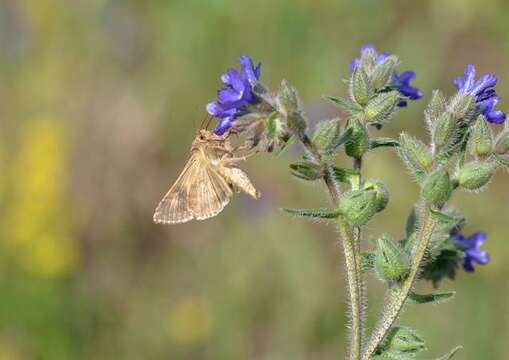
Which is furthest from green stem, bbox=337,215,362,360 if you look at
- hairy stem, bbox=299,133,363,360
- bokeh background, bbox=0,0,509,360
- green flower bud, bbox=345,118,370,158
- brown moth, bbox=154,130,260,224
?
bokeh background, bbox=0,0,509,360

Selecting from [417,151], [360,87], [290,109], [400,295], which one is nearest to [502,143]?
[417,151]

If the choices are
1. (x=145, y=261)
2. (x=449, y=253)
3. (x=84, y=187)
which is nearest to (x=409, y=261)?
(x=449, y=253)

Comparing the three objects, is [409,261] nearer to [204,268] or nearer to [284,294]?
[284,294]

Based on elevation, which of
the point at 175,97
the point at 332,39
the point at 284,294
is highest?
the point at 332,39

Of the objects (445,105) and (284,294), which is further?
(284,294)

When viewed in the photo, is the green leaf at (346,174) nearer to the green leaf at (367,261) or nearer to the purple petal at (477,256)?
the green leaf at (367,261)

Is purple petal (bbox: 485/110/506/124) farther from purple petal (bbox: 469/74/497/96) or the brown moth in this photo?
the brown moth
